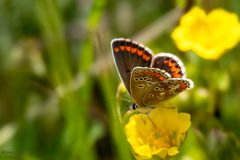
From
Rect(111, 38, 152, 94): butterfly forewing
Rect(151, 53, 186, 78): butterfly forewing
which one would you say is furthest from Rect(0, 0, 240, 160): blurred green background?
Rect(151, 53, 186, 78): butterfly forewing

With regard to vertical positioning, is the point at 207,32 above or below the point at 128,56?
above

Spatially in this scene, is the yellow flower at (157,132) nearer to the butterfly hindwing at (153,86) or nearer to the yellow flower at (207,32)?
the butterfly hindwing at (153,86)

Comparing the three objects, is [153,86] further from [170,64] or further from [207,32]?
[207,32]

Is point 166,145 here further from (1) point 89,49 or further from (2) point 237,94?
(2) point 237,94

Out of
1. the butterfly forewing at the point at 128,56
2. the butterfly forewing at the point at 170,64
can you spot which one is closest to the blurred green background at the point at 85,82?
the butterfly forewing at the point at 128,56

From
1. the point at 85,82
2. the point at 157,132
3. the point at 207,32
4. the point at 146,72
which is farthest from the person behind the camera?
the point at 207,32

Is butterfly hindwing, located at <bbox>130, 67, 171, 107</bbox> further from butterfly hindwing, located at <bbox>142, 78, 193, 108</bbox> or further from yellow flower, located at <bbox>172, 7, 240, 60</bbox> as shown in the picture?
yellow flower, located at <bbox>172, 7, 240, 60</bbox>

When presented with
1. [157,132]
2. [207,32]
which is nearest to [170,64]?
[157,132]
